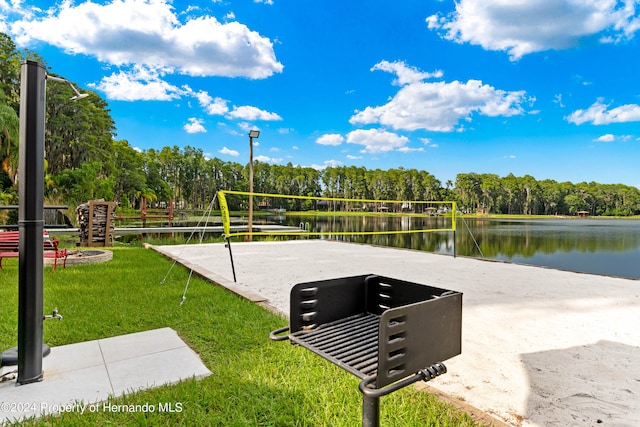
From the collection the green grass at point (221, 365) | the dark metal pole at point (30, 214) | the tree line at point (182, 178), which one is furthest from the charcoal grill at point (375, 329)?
the tree line at point (182, 178)

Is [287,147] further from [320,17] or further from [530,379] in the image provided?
[530,379]

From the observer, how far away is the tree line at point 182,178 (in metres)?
22.9

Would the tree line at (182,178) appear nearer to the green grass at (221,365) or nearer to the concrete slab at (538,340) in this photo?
the green grass at (221,365)

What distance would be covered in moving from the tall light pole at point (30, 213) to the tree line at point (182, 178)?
19559mm

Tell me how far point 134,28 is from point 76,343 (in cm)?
2376

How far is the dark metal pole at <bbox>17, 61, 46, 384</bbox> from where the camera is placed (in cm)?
190

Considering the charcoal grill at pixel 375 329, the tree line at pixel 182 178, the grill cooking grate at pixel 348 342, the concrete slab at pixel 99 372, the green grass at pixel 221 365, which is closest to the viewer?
the charcoal grill at pixel 375 329

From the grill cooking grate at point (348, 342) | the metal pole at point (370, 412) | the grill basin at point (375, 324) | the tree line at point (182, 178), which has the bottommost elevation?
the metal pole at point (370, 412)

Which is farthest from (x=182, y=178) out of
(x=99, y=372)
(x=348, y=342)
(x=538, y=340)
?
(x=348, y=342)

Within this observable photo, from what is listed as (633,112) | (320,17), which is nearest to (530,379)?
(320,17)

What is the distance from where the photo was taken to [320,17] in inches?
1230

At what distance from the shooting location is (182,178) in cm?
5616

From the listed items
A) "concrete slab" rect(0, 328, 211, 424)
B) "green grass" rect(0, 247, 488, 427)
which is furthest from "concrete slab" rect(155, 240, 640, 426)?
"concrete slab" rect(0, 328, 211, 424)

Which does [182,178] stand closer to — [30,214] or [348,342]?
[30,214]
